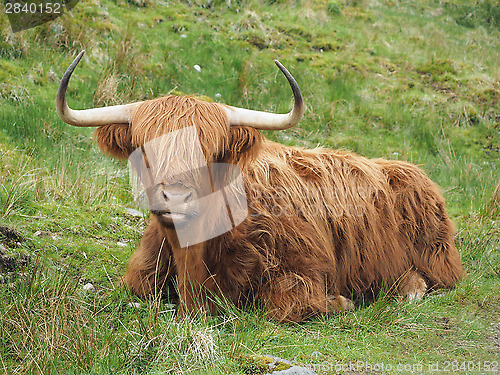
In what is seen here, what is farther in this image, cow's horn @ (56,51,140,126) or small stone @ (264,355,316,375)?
cow's horn @ (56,51,140,126)

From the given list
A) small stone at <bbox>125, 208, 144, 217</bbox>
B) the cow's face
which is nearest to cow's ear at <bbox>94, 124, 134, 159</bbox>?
the cow's face

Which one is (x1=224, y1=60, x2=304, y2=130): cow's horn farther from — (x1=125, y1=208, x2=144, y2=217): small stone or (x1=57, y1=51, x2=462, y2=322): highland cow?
(x1=125, y1=208, x2=144, y2=217): small stone

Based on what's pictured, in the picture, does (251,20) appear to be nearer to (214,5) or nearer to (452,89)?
(214,5)

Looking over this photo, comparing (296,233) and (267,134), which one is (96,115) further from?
(267,134)

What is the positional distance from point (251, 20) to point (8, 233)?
6.29 metres

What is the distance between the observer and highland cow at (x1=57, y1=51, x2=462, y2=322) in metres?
3.02

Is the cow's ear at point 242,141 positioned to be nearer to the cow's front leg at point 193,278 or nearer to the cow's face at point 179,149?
the cow's face at point 179,149

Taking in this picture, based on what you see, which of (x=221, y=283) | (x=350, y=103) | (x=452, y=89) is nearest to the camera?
(x=221, y=283)

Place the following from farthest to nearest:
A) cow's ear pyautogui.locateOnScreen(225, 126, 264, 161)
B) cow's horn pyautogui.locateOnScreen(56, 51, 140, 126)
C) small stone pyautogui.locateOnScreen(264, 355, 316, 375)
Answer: cow's ear pyautogui.locateOnScreen(225, 126, 264, 161) → cow's horn pyautogui.locateOnScreen(56, 51, 140, 126) → small stone pyautogui.locateOnScreen(264, 355, 316, 375)

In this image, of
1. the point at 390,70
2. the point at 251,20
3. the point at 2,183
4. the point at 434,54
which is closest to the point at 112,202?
the point at 2,183

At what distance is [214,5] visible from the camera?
9.47 m

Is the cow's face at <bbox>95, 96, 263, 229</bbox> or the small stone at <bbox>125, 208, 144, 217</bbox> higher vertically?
the cow's face at <bbox>95, 96, 263, 229</bbox>

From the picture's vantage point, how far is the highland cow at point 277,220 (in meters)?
3.02

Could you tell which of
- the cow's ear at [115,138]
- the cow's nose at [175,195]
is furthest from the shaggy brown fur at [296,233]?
the cow's nose at [175,195]
